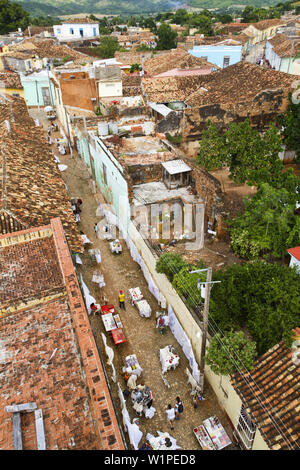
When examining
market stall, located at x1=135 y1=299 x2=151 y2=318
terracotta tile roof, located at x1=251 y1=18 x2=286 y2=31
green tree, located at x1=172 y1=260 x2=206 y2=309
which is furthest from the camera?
terracotta tile roof, located at x1=251 y1=18 x2=286 y2=31

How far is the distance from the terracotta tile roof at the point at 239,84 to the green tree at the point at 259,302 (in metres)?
15.2

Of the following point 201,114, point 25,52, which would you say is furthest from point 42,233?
point 25,52

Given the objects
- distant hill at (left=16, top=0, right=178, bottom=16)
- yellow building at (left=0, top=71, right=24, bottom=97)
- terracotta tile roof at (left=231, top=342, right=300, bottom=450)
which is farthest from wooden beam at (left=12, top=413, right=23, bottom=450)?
distant hill at (left=16, top=0, right=178, bottom=16)

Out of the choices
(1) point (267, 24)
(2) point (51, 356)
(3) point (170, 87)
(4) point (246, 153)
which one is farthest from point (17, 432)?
(1) point (267, 24)

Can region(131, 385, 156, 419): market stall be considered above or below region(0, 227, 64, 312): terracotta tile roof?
below

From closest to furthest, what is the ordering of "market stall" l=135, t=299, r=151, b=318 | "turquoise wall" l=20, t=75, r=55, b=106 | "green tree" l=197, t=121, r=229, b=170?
"market stall" l=135, t=299, r=151, b=318, "green tree" l=197, t=121, r=229, b=170, "turquoise wall" l=20, t=75, r=55, b=106

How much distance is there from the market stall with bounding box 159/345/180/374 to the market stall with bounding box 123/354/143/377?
0.85 meters

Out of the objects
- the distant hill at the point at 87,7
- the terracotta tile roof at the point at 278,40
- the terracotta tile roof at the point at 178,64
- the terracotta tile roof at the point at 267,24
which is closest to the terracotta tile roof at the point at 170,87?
the terracotta tile roof at the point at 178,64

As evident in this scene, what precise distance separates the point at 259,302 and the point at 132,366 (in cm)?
512

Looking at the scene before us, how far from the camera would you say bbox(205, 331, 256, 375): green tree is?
10.3 metres

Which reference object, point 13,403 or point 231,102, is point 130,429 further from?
point 231,102

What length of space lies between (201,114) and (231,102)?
2.58 metres

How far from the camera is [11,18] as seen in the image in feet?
240

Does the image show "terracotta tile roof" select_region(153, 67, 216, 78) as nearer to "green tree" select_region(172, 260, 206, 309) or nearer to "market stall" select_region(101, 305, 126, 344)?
"green tree" select_region(172, 260, 206, 309)
